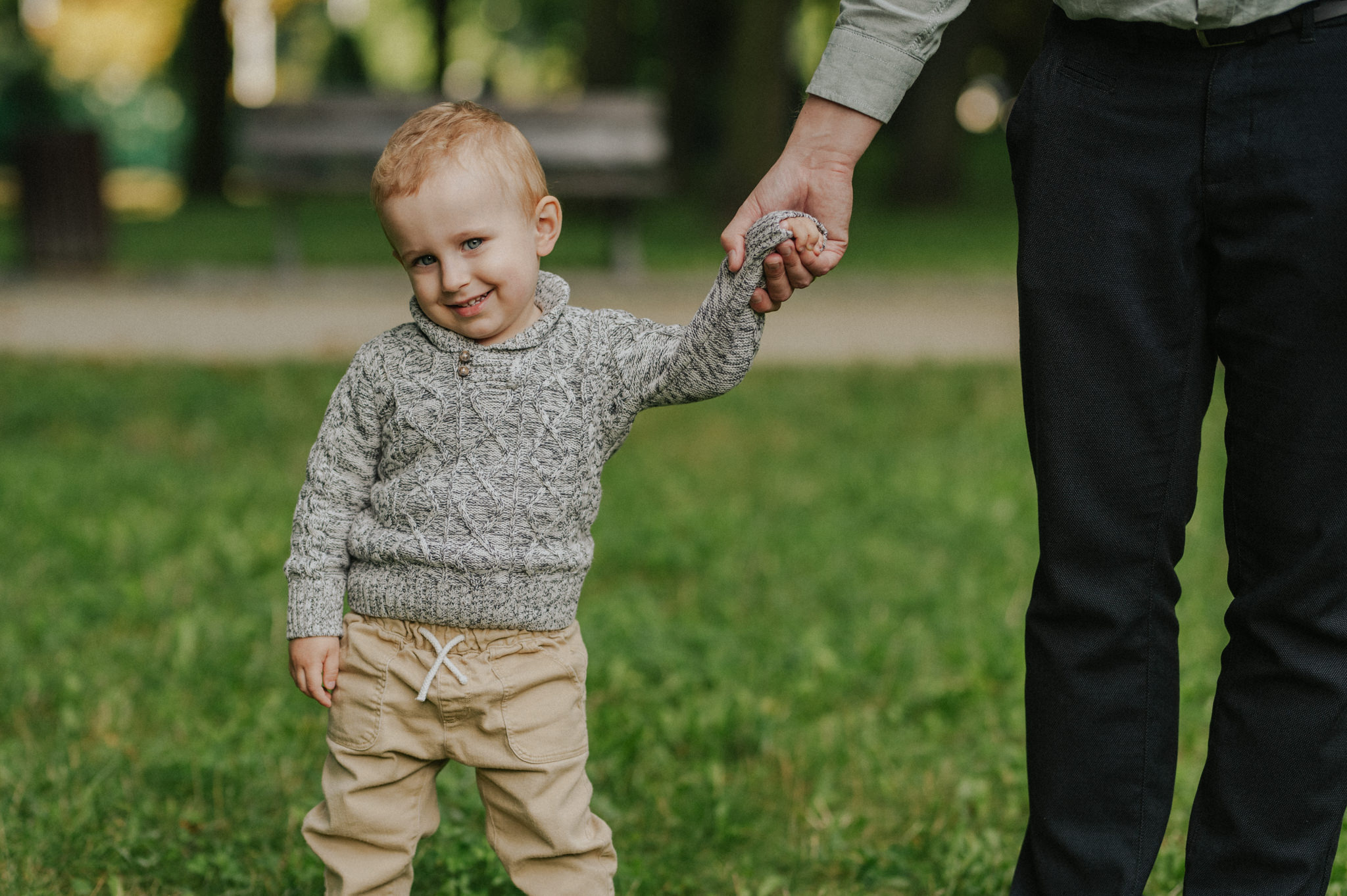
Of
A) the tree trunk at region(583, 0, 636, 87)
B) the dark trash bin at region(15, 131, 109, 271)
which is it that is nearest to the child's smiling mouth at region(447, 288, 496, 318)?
the dark trash bin at region(15, 131, 109, 271)

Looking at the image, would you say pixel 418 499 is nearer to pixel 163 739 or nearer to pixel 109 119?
pixel 163 739

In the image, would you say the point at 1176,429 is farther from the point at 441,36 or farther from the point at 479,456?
the point at 441,36

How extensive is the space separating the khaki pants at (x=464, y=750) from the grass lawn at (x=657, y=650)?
0.45 metres

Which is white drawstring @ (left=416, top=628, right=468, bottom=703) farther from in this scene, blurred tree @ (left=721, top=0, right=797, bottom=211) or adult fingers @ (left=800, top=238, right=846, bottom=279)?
blurred tree @ (left=721, top=0, right=797, bottom=211)

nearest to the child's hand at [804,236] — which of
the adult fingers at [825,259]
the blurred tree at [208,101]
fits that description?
the adult fingers at [825,259]

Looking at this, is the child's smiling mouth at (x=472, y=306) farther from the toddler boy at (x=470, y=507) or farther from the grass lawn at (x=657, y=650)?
the grass lawn at (x=657, y=650)

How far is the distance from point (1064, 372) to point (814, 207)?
42 centimetres

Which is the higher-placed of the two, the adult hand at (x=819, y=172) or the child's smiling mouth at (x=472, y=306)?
the adult hand at (x=819, y=172)

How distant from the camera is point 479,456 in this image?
208 cm

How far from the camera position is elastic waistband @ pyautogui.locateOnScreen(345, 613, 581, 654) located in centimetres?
210

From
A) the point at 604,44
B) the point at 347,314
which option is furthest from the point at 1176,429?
the point at 604,44

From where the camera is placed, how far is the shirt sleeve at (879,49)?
2.06 metres

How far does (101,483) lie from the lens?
5387mm

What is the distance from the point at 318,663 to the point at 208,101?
2266 cm
